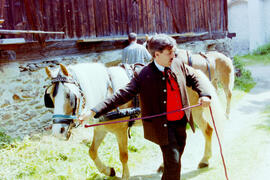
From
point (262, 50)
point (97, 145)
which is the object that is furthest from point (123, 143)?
point (262, 50)

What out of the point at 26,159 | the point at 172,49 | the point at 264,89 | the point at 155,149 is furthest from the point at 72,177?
the point at 264,89

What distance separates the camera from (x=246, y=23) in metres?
23.3

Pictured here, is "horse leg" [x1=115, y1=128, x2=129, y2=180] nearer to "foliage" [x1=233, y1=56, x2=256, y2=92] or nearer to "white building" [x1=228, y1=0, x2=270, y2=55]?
"foliage" [x1=233, y1=56, x2=256, y2=92]

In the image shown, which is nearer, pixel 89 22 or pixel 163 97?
pixel 163 97

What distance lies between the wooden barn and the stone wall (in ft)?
1.31

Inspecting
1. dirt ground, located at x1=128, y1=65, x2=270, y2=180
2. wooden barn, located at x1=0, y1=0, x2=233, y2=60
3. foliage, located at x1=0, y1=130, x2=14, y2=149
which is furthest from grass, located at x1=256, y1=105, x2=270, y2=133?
foliage, located at x1=0, y1=130, x2=14, y2=149

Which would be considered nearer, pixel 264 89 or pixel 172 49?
pixel 172 49

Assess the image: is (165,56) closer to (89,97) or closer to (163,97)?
(163,97)

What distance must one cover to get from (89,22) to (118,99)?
5.02m

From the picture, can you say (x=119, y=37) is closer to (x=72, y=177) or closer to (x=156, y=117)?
(x=72, y=177)

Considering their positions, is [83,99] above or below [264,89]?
above

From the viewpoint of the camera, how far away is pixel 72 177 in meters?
4.33

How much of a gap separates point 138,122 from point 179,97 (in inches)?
51.5

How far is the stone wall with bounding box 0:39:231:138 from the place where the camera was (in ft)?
18.5
